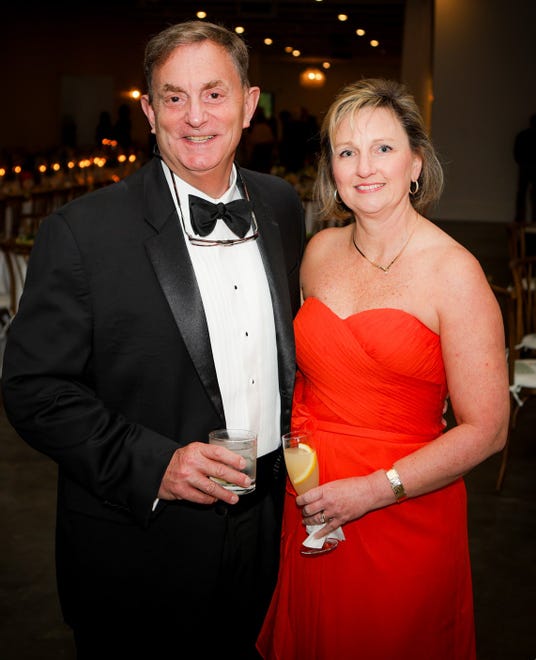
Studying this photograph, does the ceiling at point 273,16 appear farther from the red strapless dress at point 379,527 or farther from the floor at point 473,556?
the red strapless dress at point 379,527

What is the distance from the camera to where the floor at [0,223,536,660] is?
3.29 meters

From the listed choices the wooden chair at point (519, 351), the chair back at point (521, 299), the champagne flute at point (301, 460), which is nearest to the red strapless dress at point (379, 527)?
the champagne flute at point (301, 460)

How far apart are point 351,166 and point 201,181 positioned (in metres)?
0.36

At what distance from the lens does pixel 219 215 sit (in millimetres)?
2059

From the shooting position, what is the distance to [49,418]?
73.4 inches

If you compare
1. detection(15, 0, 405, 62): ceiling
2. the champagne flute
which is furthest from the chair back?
detection(15, 0, 405, 62): ceiling

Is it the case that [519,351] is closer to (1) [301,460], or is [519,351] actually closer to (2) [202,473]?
(1) [301,460]

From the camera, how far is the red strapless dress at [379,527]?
2.14 meters

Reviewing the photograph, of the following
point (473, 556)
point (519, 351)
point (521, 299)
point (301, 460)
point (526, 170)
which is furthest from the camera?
point (526, 170)

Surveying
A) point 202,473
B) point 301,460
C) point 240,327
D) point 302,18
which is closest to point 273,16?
point 302,18

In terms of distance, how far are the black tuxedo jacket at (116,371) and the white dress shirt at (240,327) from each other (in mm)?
35

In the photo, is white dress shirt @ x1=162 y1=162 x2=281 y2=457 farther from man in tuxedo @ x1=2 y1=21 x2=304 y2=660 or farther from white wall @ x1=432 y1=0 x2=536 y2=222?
white wall @ x1=432 y1=0 x2=536 y2=222

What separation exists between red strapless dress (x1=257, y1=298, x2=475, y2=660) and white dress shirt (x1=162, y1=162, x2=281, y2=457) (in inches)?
5.1

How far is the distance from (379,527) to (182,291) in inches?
30.0
